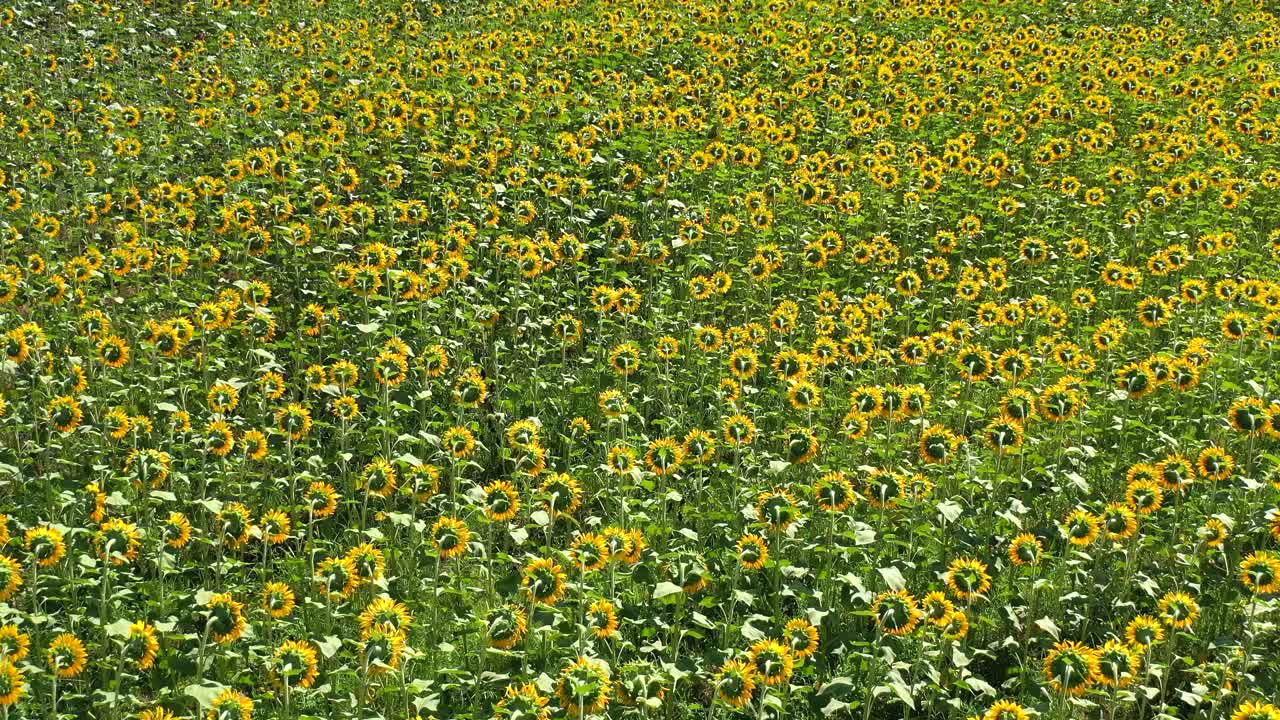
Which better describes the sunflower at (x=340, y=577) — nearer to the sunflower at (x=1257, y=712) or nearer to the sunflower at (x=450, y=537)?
the sunflower at (x=450, y=537)

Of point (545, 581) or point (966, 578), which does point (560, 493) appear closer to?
point (545, 581)

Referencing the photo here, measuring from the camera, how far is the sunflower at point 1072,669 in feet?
13.3

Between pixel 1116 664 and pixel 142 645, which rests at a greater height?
pixel 1116 664

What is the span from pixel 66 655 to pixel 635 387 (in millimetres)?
3275

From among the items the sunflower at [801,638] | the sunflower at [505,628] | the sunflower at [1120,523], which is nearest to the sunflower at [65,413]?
the sunflower at [505,628]

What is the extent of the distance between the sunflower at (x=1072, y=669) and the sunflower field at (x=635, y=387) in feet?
0.07

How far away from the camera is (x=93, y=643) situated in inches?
186

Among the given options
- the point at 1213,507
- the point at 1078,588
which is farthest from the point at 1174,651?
the point at 1213,507

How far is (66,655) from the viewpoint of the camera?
13.3ft

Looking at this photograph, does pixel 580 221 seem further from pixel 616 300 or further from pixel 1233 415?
pixel 1233 415

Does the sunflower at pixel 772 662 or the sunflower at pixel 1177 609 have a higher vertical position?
the sunflower at pixel 1177 609

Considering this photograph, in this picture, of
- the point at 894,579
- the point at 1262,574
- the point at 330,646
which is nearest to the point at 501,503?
the point at 330,646

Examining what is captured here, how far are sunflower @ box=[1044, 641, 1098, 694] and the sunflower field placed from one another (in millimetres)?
21

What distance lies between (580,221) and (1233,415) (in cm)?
490
